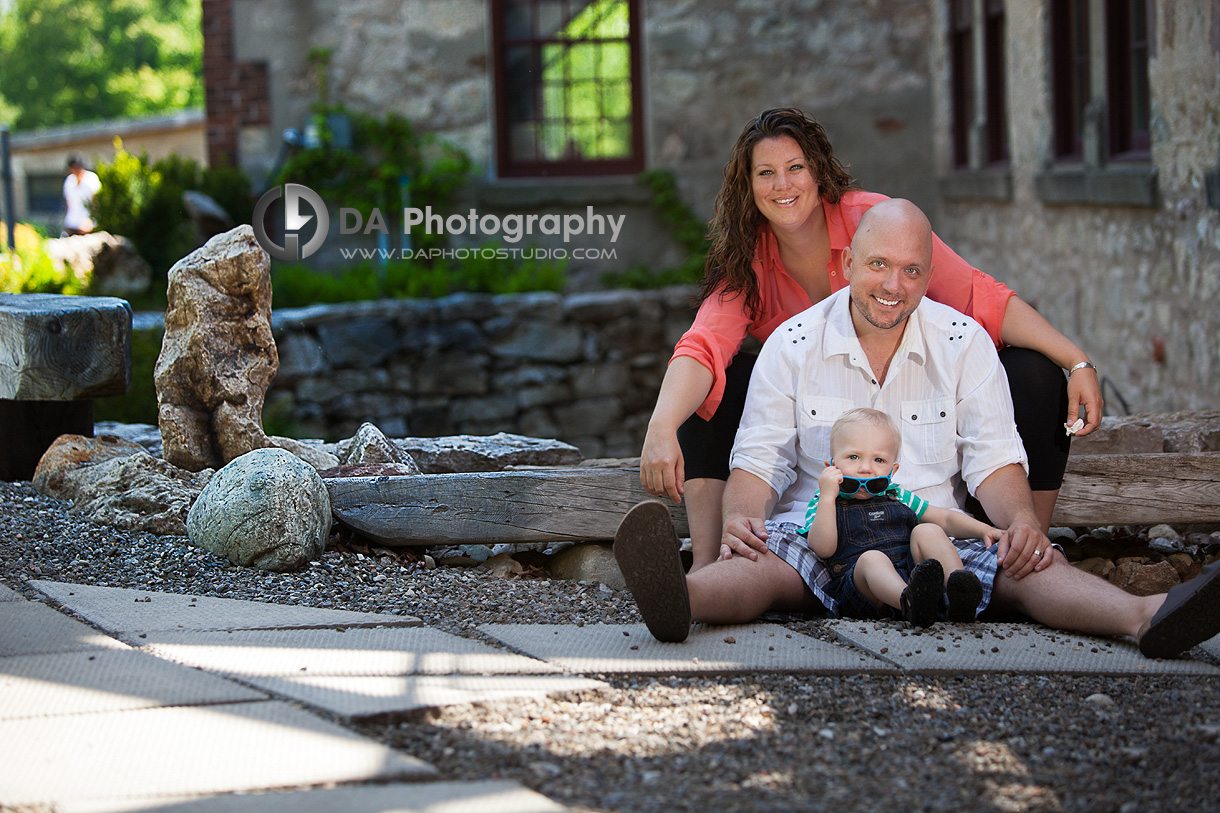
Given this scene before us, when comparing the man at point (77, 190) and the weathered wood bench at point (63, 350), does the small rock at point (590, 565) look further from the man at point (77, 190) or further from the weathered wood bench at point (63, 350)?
the man at point (77, 190)

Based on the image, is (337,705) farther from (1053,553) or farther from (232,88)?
(232,88)

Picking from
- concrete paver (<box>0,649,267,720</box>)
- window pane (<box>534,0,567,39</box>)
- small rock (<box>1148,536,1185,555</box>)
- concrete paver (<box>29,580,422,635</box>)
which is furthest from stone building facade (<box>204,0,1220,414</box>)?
concrete paver (<box>0,649,267,720</box>)

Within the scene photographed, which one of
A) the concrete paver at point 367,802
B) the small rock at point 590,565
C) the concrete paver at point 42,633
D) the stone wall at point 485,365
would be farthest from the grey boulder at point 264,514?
the stone wall at point 485,365

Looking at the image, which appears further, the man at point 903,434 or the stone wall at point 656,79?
the stone wall at point 656,79

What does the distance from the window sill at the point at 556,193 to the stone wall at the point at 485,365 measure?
1240 mm

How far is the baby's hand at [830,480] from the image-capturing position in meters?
2.70

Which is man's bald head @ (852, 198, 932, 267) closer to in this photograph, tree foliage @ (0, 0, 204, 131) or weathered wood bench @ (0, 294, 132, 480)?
weathered wood bench @ (0, 294, 132, 480)

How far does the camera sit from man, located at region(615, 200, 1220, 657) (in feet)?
8.76

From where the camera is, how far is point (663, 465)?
2785 mm

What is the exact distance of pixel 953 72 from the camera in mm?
9016

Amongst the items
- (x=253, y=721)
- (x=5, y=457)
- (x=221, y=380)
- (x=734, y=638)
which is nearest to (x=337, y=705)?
(x=253, y=721)

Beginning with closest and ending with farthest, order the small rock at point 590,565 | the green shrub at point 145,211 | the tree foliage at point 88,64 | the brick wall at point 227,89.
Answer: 1. the small rock at point 590,565
2. the green shrub at point 145,211
3. the brick wall at point 227,89
4. the tree foliage at point 88,64

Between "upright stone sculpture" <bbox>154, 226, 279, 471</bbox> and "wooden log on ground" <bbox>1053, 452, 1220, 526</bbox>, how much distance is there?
2.53m

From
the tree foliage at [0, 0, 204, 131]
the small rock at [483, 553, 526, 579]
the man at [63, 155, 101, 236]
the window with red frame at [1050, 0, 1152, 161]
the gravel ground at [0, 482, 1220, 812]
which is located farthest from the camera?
the tree foliage at [0, 0, 204, 131]
